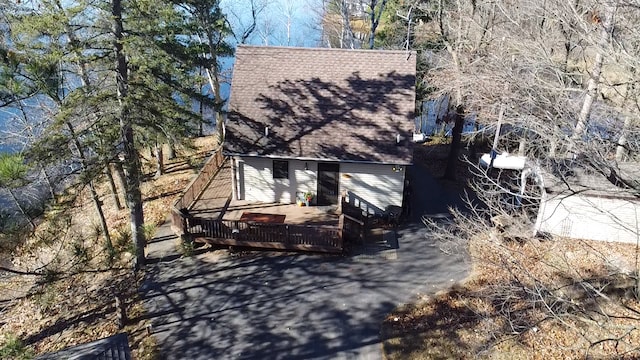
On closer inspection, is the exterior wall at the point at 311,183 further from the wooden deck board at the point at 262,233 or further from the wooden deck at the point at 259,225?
the wooden deck board at the point at 262,233

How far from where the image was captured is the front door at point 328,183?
16766mm

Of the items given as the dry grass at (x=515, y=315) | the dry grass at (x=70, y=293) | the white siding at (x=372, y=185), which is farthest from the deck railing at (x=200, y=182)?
the dry grass at (x=515, y=315)

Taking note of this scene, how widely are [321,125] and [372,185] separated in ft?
10.8

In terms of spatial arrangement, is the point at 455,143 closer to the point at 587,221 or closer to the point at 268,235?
the point at 587,221

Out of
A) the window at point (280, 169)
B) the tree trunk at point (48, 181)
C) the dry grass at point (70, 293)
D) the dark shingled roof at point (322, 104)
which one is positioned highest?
the dark shingled roof at point (322, 104)

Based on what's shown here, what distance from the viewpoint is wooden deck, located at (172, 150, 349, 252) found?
1438cm

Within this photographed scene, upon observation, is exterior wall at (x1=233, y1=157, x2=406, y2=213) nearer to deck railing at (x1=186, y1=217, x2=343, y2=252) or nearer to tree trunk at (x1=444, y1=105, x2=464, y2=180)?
deck railing at (x1=186, y1=217, x2=343, y2=252)

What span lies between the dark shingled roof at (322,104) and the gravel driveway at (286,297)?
13.6 feet

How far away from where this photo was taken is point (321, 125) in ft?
54.9

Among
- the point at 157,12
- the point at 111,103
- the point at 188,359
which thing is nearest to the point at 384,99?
the point at 157,12

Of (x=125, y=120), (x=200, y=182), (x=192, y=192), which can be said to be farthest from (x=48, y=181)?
(x=200, y=182)

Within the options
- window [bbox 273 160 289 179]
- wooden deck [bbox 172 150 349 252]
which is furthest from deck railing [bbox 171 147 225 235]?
window [bbox 273 160 289 179]

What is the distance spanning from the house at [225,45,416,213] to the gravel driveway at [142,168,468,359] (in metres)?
3.20

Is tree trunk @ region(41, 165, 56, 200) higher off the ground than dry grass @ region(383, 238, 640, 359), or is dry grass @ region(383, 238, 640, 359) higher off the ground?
tree trunk @ region(41, 165, 56, 200)
